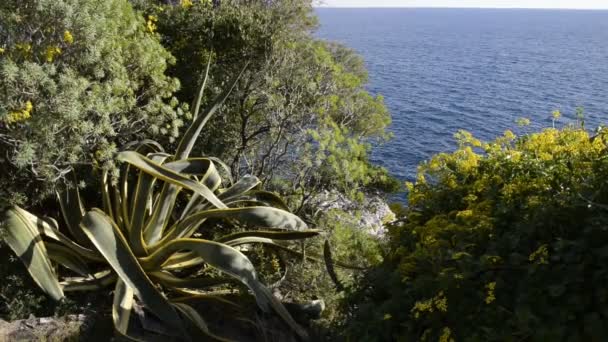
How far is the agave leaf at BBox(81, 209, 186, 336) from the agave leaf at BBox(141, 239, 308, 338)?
1.17ft

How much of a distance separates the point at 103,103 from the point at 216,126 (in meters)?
2.40

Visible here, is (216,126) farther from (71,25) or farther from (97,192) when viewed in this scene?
(71,25)

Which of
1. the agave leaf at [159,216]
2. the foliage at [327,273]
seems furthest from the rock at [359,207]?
the agave leaf at [159,216]

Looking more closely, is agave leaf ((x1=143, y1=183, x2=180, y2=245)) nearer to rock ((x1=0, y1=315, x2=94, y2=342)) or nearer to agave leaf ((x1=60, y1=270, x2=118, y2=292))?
agave leaf ((x1=60, y1=270, x2=118, y2=292))

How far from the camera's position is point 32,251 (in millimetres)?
3453

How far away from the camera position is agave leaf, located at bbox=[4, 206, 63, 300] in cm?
343

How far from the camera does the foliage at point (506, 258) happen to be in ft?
6.48

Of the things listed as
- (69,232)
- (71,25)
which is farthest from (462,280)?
(69,232)

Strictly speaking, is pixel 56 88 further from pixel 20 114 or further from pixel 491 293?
pixel 491 293

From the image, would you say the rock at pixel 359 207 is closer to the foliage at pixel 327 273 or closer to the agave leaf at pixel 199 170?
the foliage at pixel 327 273

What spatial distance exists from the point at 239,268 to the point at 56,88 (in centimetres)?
161

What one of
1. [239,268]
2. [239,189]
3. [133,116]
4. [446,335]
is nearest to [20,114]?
[133,116]

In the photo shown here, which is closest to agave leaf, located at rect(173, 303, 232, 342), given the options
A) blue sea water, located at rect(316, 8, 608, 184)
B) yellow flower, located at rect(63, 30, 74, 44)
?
yellow flower, located at rect(63, 30, 74, 44)

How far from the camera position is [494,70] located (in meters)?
38.0
